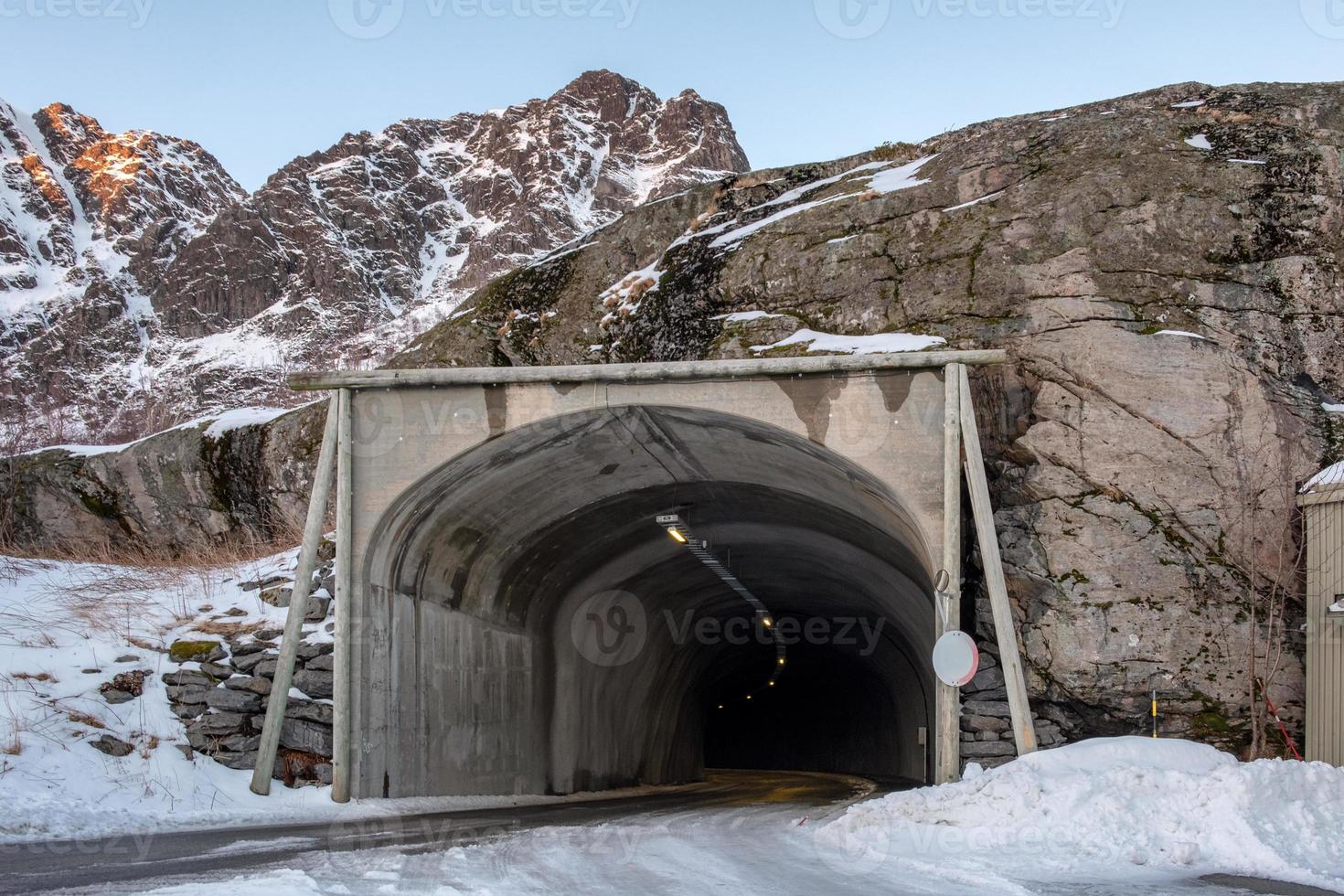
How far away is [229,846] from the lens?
9523mm

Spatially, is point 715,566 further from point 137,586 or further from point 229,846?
point 229,846

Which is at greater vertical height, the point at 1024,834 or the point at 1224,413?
the point at 1224,413

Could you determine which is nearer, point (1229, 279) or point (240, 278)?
point (1229, 279)

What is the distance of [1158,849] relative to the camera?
894 cm

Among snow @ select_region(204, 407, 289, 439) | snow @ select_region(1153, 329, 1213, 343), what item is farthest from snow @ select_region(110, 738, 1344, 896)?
snow @ select_region(204, 407, 289, 439)

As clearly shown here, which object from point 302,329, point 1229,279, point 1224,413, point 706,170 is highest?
point 706,170

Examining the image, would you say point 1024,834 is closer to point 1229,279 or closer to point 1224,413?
point 1224,413

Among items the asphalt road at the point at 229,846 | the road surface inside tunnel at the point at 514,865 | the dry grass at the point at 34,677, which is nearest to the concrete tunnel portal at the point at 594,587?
the asphalt road at the point at 229,846

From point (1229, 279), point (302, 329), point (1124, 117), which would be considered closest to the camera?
point (1229, 279)

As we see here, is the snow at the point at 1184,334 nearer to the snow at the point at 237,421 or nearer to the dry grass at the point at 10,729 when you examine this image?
the dry grass at the point at 10,729

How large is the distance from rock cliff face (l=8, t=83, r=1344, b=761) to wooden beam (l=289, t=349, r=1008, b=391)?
250 centimetres

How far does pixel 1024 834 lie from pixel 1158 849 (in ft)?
3.20

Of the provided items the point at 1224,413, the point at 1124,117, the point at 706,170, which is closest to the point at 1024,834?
the point at 1224,413

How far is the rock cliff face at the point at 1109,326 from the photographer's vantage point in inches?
561
